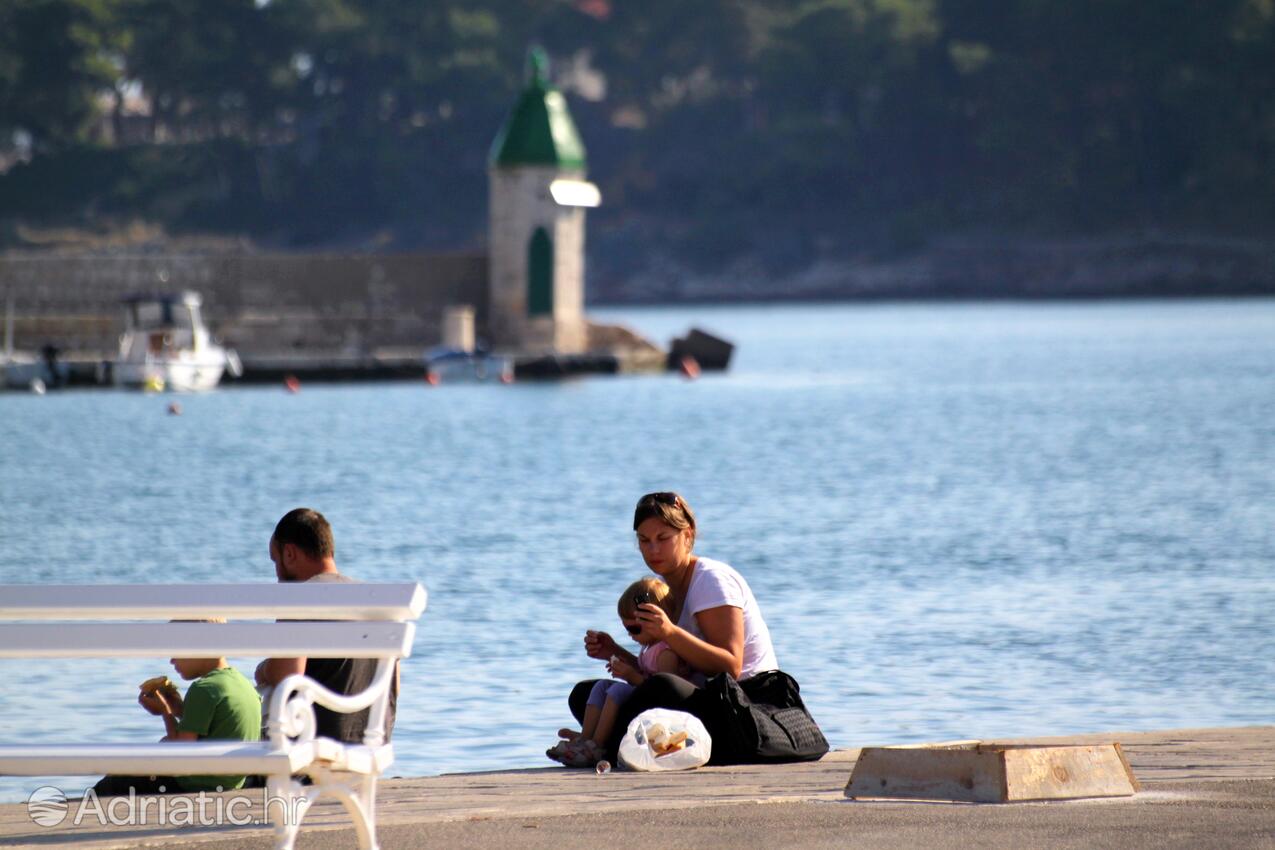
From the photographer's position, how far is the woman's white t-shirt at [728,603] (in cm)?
696

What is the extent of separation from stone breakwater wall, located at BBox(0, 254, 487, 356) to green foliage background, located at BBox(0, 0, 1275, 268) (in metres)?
49.5

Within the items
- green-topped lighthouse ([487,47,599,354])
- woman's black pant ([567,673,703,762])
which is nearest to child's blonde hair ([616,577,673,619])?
woman's black pant ([567,673,703,762])

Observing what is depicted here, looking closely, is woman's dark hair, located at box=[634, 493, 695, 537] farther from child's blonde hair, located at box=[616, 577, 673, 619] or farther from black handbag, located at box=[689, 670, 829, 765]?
black handbag, located at box=[689, 670, 829, 765]

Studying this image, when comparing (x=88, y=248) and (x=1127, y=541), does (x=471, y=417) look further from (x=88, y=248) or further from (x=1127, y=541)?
(x=88, y=248)

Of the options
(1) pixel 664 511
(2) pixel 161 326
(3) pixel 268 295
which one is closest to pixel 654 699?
(1) pixel 664 511

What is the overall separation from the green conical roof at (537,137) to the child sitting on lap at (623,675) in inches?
1653

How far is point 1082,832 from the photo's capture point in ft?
19.0

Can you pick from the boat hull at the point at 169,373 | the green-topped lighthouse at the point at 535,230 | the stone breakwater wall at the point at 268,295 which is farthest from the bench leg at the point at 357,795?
the stone breakwater wall at the point at 268,295

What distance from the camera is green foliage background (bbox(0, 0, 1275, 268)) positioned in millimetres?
99188

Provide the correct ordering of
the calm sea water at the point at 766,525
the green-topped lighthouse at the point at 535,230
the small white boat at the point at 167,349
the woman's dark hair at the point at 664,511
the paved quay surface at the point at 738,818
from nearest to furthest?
the paved quay surface at the point at 738,818
the woman's dark hair at the point at 664,511
the calm sea water at the point at 766,525
the small white boat at the point at 167,349
the green-topped lighthouse at the point at 535,230

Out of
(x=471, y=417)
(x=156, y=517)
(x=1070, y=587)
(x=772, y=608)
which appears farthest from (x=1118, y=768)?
(x=471, y=417)

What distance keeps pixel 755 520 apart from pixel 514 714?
1439 cm

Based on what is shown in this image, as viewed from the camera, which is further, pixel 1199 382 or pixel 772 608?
pixel 1199 382

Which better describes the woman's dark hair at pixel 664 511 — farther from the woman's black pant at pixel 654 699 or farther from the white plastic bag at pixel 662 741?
the white plastic bag at pixel 662 741
